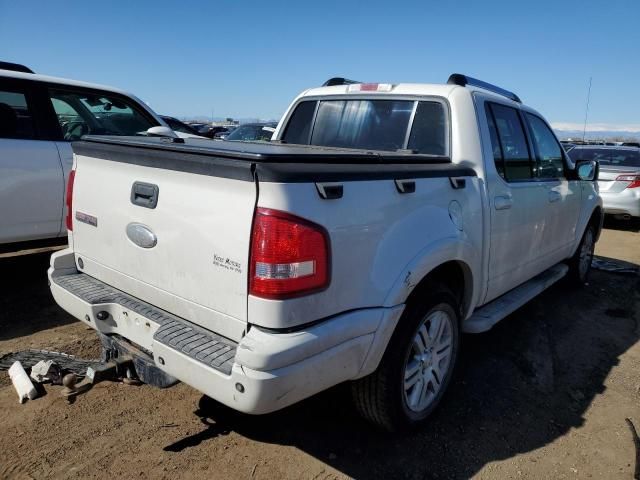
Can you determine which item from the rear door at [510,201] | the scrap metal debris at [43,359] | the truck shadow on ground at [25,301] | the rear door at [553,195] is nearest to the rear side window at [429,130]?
the rear door at [510,201]

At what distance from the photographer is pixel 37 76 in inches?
188

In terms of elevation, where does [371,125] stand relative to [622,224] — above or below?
above

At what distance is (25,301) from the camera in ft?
14.8

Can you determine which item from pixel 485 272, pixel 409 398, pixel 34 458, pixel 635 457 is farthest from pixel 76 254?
pixel 635 457

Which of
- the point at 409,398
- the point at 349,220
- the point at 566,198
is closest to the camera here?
the point at 349,220

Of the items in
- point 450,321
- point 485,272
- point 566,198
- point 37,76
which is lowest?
point 450,321

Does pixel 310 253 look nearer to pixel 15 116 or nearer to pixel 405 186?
pixel 405 186

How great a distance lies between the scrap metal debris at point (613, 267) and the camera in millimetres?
6507

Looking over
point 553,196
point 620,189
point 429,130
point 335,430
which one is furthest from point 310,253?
point 620,189

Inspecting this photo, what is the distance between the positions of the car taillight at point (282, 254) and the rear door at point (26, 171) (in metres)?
3.45

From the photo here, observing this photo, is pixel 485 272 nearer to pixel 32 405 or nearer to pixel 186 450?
pixel 186 450

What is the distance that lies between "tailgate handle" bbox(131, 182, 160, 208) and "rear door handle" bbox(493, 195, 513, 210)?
2094mm

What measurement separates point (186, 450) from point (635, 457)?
245 centimetres

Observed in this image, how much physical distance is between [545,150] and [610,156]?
8.01 meters
